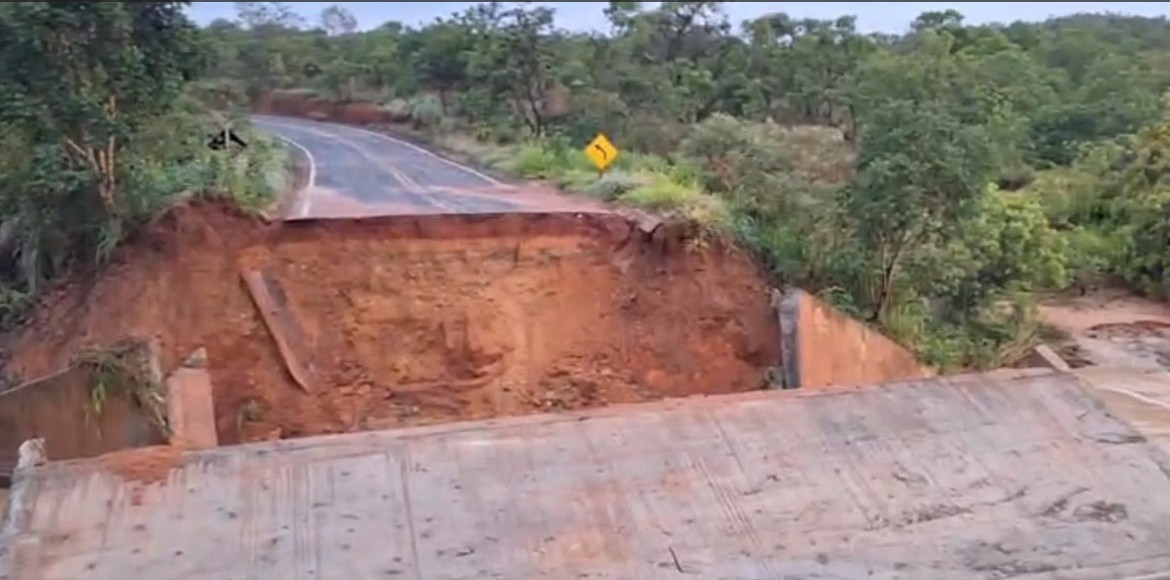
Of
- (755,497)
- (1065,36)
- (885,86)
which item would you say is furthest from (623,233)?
(1065,36)

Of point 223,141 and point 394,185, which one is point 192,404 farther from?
point 223,141

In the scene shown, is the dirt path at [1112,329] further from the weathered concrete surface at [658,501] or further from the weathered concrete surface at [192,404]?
the weathered concrete surface at [192,404]

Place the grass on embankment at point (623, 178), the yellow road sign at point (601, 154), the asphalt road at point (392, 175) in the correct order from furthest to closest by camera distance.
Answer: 1. the yellow road sign at point (601, 154)
2. the asphalt road at point (392, 175)
3. the grass on embankment at point (623, 178)

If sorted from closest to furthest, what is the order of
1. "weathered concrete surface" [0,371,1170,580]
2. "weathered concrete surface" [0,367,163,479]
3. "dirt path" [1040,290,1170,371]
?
"weathered concrete surface" [0,371,1170,580], "weathered concrete surface" [0,367,163,479], "dirt path" [1040,290,1170,371]

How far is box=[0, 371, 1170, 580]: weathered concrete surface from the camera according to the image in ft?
13.0

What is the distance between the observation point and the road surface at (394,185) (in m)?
11.0

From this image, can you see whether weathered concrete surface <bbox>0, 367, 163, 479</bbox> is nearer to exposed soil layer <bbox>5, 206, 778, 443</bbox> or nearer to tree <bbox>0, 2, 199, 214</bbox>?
exposed soil layer <bbox>5, 206, 778, 443</bbox>

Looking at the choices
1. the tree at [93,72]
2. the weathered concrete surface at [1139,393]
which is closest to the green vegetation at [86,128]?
the tree at [93,72]

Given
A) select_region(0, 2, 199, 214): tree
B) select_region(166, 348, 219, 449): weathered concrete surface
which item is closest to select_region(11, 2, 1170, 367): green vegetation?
select_region(0, 2, 199, 214): tree

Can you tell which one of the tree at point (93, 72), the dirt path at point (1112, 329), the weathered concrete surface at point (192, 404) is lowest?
the dirt path at point (1112, 329)

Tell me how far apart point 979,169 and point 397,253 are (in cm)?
574

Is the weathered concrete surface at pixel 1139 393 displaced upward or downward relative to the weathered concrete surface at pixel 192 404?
downward

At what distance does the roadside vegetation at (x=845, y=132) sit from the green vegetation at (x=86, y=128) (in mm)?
4436

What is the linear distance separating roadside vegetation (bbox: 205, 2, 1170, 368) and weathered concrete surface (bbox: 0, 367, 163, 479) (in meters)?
4.90
